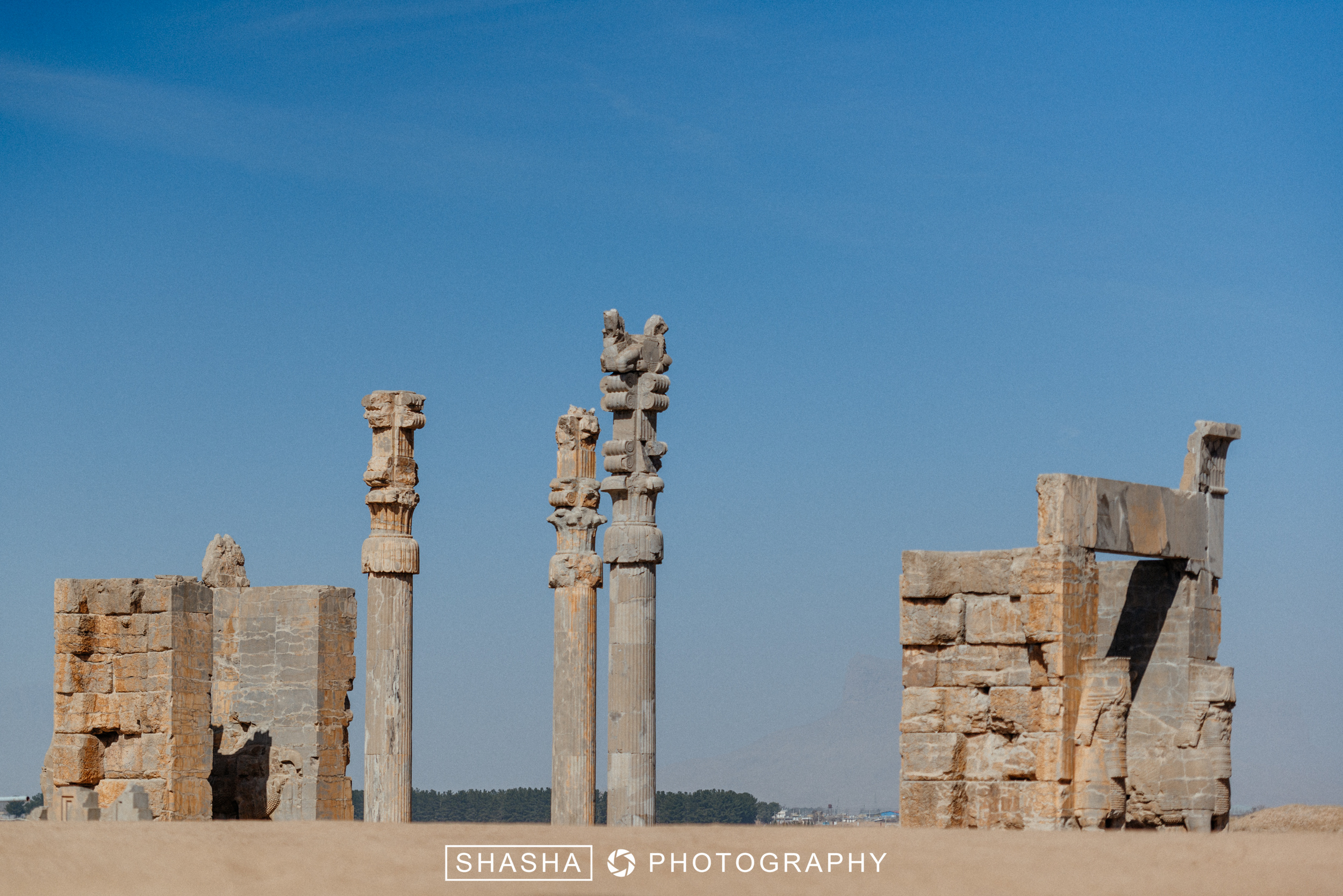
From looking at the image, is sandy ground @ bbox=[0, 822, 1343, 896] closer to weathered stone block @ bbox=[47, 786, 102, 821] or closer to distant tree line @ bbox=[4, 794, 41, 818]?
weathered stone block @ bbox=[47, 786, 102, 821]

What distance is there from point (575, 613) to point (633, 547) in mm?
3953

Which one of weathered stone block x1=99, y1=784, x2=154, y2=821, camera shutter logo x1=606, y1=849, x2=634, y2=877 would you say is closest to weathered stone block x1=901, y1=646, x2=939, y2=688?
camera shutter logo x1=606, y1=849, x2=634, y2=877

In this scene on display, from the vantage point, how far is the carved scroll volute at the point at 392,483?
24.9 meters

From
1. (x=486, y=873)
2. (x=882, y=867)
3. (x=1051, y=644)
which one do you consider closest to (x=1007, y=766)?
(x=1051, y=644)

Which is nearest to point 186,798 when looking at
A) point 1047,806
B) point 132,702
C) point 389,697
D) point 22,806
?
point 132,702

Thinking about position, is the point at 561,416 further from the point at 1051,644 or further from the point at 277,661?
the point at 1051,644

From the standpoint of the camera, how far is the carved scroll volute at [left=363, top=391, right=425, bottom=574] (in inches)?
982

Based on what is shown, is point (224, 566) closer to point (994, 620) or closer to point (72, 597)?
point (72, 597)

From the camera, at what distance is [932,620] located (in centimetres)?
1894

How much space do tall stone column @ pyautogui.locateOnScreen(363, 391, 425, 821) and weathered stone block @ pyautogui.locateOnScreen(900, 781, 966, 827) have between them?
797cm

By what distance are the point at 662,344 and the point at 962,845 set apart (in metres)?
8.77

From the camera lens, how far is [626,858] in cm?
1457

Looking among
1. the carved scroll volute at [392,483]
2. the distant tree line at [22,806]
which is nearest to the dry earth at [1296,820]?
the carved scroll volute at [392,483]

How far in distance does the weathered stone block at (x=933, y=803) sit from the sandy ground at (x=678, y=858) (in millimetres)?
2772
